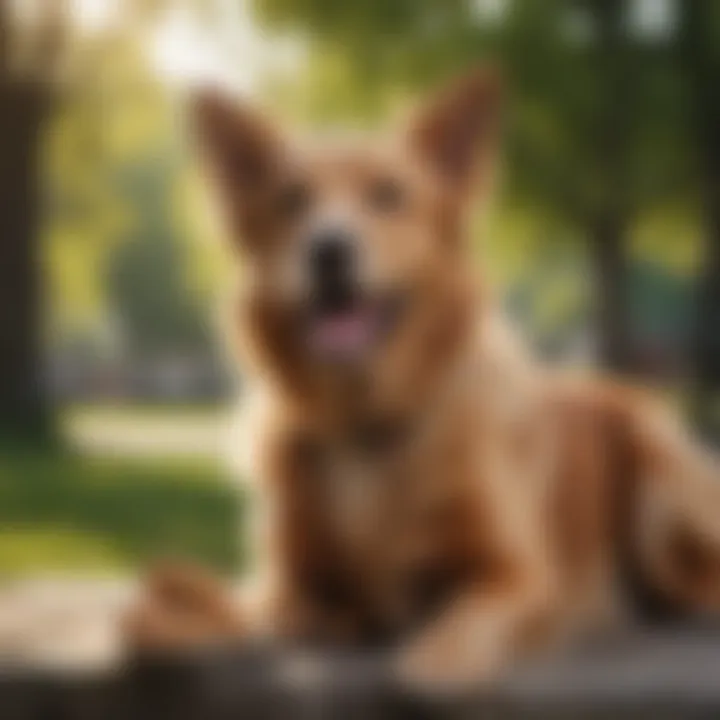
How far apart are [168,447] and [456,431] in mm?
280

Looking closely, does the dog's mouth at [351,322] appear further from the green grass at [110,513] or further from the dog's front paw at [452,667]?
the dog's front paw at [452,667]

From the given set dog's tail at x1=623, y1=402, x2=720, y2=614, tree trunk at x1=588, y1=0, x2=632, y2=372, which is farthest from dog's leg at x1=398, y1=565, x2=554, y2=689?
tree trunk at x1=588, y1=0, x2=632, y2=372

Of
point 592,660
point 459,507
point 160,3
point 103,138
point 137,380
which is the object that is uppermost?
point 160,3

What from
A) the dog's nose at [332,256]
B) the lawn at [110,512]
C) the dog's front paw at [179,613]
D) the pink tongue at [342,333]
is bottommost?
the dog's front paw at [179,613]

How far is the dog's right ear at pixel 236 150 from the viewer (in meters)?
1.27

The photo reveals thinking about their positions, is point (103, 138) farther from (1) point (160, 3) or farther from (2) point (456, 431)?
(2) point (456, 431)

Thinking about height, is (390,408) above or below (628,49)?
below

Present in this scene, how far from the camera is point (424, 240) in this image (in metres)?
1.24

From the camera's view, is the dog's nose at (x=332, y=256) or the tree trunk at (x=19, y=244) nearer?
the dog's nose at (x=332, y=256)

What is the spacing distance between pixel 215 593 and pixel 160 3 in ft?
1.87

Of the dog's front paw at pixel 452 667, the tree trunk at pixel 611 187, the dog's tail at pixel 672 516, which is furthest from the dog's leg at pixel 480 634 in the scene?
the tree trunk at pixel 611 187

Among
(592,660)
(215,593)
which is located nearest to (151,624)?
(215,593)

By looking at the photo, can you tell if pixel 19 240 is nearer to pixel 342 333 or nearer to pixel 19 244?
pixel 19 244

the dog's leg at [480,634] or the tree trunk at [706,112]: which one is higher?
the tree trunk at [706,112]
